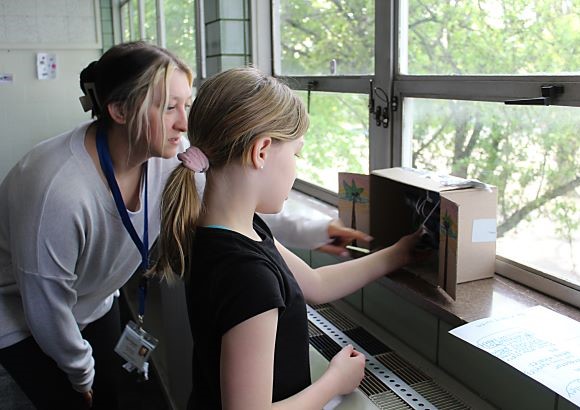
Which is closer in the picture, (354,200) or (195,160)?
(195,160)

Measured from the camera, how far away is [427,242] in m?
1.44

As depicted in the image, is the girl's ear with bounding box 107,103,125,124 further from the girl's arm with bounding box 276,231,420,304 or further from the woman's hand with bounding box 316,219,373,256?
the woman's hand with bounding box 316,219,373,256

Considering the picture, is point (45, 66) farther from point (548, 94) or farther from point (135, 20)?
point (548, 94)

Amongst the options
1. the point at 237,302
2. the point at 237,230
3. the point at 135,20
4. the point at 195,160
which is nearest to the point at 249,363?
the point at 237,302

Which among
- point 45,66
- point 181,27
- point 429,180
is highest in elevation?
point 181,27

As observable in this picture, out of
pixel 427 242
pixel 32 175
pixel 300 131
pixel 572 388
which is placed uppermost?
pixel 300 131

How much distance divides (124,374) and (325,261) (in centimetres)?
148

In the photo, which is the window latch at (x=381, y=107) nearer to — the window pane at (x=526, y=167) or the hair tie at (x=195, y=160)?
the window pane at (x=526, y=167)

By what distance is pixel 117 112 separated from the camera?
4.56ft

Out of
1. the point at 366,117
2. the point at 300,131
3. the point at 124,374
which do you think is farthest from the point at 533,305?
the point at 124,374

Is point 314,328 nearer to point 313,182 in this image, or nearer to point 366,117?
point 366,117

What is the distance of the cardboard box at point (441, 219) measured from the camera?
128 centimetres

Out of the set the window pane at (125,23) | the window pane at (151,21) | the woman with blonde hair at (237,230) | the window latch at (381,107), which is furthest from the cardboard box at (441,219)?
the window pane at (125,23)

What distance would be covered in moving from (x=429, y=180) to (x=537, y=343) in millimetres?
471
